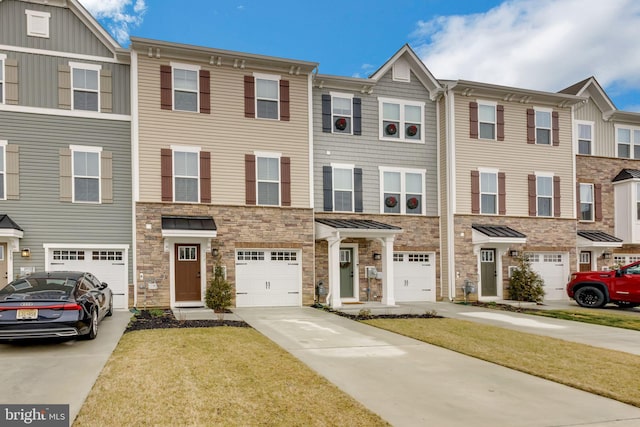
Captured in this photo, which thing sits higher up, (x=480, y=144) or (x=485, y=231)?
(x=480, y=144)

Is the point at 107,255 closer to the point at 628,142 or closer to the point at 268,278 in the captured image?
the point at 268,278

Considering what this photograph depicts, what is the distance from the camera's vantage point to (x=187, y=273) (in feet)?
53.6

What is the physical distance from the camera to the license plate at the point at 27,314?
8891 mm

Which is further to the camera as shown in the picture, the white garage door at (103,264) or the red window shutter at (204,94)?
the red window shutter at (204,94)

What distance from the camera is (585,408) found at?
20.4 ft

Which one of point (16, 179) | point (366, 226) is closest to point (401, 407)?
point (366, 226)

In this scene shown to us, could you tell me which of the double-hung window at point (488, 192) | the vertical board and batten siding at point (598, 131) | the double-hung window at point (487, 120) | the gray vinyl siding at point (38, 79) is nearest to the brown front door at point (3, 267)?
the gray vinyl siding at point (38, 79)

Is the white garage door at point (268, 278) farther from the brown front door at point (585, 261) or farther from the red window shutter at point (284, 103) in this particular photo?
the brown front door at point (585, 261)

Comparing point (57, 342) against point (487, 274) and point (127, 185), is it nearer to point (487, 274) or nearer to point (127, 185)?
point (127, 185)

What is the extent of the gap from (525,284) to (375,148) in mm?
7733

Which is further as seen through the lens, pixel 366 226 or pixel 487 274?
pixel 487 274

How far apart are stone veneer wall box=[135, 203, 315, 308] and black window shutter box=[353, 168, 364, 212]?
7.14 ft

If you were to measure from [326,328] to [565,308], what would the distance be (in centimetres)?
994

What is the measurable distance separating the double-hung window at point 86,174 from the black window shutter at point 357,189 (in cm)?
870
